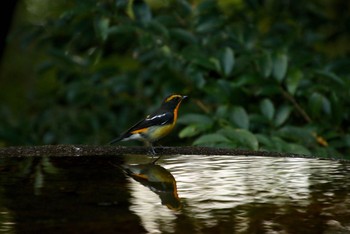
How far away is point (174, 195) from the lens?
301 cm

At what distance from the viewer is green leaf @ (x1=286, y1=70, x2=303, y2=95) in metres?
5.52

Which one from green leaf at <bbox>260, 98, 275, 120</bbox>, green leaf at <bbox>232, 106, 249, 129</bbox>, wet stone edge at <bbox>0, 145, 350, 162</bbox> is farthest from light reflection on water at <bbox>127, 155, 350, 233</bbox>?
green leaf at <bbox>260, 98, 275, 120</bbox>

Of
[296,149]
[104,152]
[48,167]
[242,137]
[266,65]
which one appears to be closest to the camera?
[48,167]

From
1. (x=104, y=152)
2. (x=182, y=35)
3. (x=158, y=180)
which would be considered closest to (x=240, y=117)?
(x=182, y=35)

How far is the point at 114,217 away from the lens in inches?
101

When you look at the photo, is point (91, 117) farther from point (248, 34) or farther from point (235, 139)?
point (235, 139)

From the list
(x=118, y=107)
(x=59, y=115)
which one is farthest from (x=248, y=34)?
(x=59, y=115)

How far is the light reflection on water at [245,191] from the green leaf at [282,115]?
1556 millimetres

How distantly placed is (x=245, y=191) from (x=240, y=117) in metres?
2.32

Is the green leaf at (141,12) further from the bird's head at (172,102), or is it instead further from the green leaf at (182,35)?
the bird's head at (172,102)

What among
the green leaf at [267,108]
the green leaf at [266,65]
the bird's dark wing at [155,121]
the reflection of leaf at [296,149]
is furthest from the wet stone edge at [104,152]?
the green leaf at [266,65]

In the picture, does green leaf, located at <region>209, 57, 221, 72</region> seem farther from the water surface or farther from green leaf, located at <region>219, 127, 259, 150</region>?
the water surface

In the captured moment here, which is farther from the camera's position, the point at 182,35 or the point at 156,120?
the point at 182,35

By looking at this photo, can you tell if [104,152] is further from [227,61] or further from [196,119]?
[227,61]
